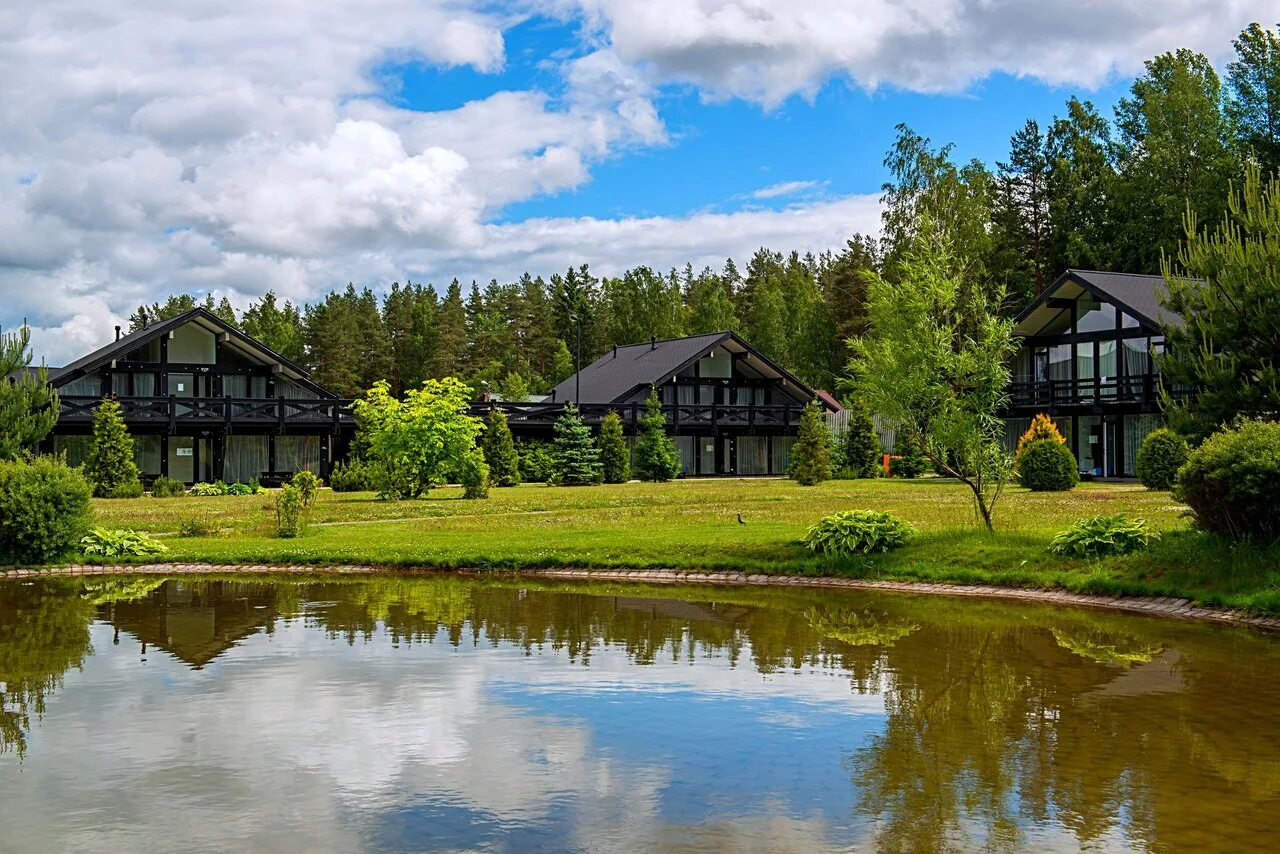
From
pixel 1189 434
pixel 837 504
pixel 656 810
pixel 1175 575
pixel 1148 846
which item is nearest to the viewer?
pixel 1148 846

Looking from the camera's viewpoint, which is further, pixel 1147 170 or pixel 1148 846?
pixel 1147 170

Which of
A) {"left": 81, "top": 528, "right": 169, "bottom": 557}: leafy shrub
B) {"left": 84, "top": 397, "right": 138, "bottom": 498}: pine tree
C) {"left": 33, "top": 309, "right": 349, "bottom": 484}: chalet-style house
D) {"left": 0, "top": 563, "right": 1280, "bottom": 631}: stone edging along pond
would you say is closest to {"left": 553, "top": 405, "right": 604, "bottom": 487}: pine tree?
{"left": 33, "top": 309, "right": 349, "bottom": 484}: chalet-style house

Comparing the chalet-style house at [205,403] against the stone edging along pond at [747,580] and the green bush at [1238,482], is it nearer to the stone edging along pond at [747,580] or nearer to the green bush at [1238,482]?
the stone edging along pond at [747,580]

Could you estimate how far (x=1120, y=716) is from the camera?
10594 mm

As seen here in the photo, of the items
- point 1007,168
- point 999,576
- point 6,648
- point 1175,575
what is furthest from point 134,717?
point 1007,168

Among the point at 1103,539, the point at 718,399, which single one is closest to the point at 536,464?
the point at 718,399

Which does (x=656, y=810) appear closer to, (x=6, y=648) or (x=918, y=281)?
(x=6, y=648)

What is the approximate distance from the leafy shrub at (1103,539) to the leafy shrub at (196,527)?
16639 millimetres

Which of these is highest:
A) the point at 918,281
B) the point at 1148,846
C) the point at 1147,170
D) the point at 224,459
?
the point at 1147,170

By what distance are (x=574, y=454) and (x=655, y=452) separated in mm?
4087

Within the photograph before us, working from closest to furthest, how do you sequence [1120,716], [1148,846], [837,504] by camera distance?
[1148,846] → [1120,716] → [837,504]

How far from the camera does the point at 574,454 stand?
45062 mm

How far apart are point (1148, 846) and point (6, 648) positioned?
40.3 feet

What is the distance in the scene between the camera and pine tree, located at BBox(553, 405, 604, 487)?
4497 cm
